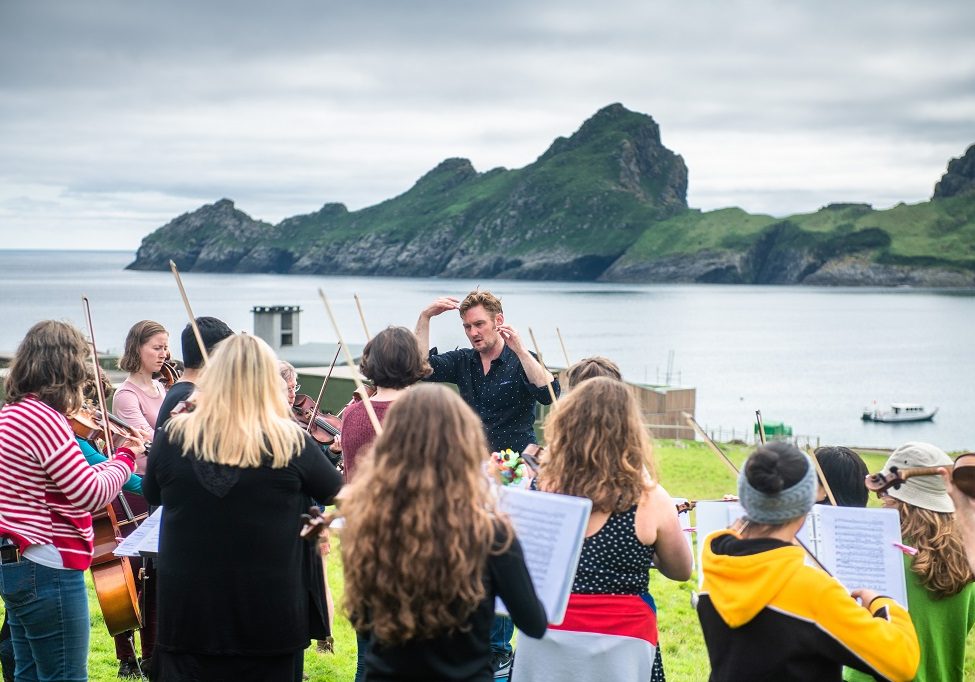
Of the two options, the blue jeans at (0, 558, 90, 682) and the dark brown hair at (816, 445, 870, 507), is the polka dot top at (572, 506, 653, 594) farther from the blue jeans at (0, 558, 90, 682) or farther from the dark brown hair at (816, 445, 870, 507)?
the blue jeans at (0, 558, 90, 682)

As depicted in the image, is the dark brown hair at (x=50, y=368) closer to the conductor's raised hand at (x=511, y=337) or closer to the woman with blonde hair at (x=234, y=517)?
the woman with blonde hair at (x=234, y=517)

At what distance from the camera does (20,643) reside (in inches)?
165

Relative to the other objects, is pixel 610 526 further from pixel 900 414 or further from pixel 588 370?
pixel 900 414

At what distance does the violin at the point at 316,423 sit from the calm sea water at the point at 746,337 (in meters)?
21.2

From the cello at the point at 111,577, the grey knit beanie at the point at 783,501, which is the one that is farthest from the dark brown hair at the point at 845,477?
the cello at the point at 111,577

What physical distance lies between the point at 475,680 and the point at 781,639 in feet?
3.06

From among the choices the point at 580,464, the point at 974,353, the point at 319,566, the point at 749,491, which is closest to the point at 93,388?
the point at 319,566

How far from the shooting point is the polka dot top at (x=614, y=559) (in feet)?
11.0

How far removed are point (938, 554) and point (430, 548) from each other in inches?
89.3

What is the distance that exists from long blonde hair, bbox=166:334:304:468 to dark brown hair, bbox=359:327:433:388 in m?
1.20

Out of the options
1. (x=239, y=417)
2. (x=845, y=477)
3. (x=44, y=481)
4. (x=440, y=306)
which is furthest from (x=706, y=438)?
(x=44, y=481)

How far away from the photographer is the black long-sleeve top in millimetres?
2600

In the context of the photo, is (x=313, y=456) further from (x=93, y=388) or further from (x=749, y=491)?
(x=93, y=388)

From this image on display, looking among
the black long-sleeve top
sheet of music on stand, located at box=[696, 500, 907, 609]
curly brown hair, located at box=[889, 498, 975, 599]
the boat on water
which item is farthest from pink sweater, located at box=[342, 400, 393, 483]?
the boat on water
